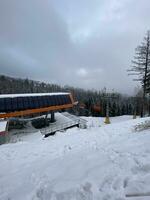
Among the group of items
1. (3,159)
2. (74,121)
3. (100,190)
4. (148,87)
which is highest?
(148,87)

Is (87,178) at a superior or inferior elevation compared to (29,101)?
inferior

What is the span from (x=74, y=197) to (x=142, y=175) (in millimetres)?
1692

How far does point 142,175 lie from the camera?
5082mm

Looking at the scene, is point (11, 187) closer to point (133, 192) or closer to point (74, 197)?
point (74, 197)

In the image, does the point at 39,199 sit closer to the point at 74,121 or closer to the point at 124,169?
the point at 124,169

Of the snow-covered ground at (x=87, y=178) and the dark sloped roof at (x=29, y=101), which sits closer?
the snow-covered ground at (x=87, y=178)

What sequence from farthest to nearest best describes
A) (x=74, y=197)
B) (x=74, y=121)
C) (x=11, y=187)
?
1. (x=74, y=121)
2. (x=11, y=187)
3. (x=74, y=197)

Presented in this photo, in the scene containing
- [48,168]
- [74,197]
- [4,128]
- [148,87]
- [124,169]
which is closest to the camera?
[74,197]

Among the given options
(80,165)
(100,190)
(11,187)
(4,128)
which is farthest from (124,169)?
(4,128)

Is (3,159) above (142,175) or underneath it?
underneath

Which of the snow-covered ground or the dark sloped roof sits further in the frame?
the dark sloped roof

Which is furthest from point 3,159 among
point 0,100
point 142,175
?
point 0,100

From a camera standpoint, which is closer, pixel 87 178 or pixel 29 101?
pixel 87 178

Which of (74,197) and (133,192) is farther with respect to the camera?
→ (74,197)
